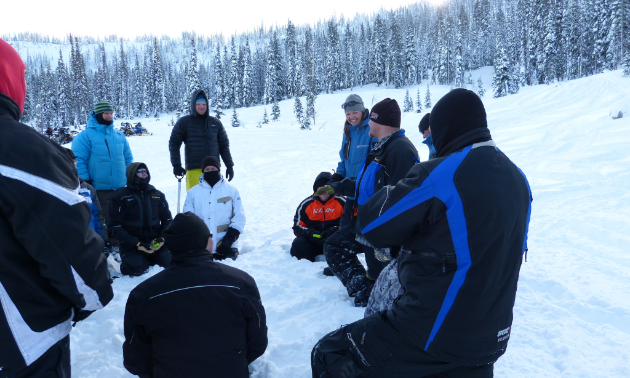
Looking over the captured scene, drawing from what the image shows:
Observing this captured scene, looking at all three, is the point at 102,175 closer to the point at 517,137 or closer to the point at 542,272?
the point at 542,272

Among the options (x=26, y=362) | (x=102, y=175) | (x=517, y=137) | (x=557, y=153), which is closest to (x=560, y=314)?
(x=26, y=362)

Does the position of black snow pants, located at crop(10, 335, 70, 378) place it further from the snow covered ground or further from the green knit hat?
the green knit hat

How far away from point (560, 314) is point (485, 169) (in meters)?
2.54

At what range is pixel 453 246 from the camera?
5.31 feet

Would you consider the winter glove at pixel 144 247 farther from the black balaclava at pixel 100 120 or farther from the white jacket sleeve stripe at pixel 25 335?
the white jacket sleeve stripe at pixel 25 335

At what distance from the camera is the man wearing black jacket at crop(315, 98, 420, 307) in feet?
9.95

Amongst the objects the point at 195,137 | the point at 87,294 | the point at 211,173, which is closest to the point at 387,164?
the point at 87,294

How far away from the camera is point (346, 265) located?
12.1ft

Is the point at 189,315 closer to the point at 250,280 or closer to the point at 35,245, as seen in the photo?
the point at 250,280

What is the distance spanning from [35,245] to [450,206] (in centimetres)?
165

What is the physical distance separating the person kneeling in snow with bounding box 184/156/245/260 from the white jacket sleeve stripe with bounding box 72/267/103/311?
338 centimetres

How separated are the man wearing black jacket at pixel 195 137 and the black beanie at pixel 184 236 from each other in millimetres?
3672

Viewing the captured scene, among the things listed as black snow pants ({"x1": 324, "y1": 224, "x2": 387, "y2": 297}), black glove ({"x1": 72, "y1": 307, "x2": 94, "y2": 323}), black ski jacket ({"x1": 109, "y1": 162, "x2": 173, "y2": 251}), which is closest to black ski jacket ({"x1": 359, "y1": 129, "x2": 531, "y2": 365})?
black glove ({"x1": 72, "y1": 307, "x2": 94, "y2": 323})

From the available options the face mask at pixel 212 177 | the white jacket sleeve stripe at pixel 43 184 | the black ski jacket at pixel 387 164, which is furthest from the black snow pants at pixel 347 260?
the white jacket sleeve stripe at pixel 43 184
